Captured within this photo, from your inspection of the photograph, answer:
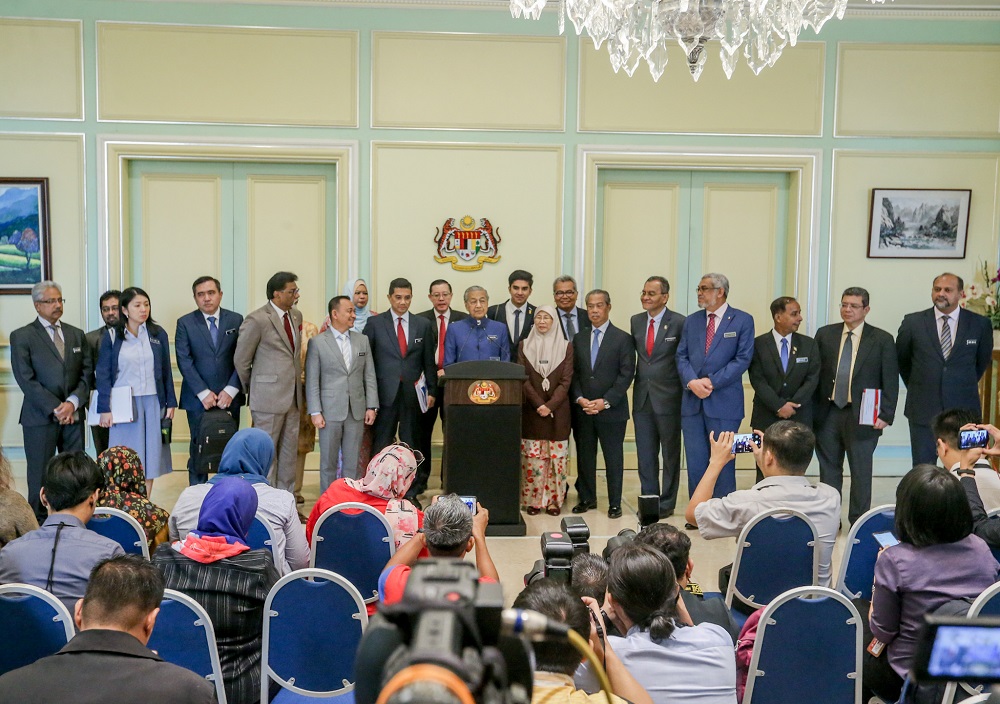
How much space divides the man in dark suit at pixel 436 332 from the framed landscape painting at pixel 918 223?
3.28 metres

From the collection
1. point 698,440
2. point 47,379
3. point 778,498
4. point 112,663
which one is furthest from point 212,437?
point 112,663

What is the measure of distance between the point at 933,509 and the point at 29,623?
2.26 meters

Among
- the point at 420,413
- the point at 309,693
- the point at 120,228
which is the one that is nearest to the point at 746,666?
the point at 309,693

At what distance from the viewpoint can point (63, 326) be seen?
5613mm

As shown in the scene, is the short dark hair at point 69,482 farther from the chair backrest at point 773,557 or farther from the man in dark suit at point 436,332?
the man in dark suit at point 436,332

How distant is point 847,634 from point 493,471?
3146 millimetres

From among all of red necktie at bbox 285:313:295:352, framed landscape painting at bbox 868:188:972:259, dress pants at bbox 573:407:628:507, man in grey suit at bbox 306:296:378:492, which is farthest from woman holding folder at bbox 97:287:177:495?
framed landscape painting at bbox 868:188:972:259

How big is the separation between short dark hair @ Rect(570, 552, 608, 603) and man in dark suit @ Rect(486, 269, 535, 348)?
150 inches

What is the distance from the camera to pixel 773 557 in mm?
3080

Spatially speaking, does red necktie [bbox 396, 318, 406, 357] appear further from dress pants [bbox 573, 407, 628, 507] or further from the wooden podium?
dress pants [bbox 573, 407, 628, 507]

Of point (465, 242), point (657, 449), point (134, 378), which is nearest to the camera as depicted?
point (134, 378)

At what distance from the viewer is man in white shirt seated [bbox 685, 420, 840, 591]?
125 inches

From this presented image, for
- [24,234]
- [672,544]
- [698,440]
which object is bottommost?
[698,440]

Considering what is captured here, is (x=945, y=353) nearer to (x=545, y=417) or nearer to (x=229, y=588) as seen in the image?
(x=545, y=417)
